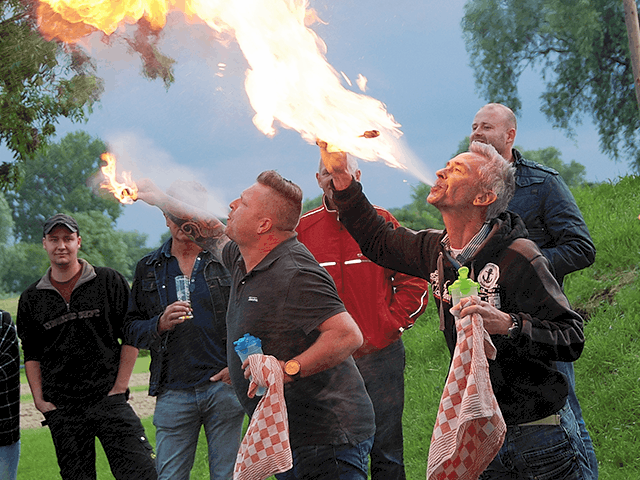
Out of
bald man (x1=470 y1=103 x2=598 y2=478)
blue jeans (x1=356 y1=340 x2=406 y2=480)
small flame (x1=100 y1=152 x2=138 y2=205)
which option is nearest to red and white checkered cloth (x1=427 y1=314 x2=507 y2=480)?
bald man (x1=470 y1=103 x2=598 y2=478)

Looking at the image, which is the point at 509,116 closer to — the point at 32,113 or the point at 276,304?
the point at 276,304

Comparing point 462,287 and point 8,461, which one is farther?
point 8,461

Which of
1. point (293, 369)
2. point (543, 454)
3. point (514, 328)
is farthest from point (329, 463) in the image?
point (514, 328)

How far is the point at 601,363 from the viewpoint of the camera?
7590 millimetres

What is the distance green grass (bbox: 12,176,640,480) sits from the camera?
661 centimetres

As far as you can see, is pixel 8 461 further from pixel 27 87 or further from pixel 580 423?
pixel 27 87

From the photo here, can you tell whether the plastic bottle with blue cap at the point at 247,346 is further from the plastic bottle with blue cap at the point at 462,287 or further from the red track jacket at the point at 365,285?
A: the red track jacket at the point at 365,285

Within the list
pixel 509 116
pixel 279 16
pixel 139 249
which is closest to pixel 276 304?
pixel 279 16

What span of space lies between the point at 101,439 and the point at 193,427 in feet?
3.17

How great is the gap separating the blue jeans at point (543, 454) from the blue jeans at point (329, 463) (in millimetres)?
653

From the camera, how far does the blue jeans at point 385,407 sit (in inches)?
179

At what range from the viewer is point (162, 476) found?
4.55 metres

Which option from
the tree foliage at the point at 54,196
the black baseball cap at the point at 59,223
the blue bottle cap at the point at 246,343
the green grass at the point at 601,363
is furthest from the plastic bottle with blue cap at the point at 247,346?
the tree foliage at the point at 54,196

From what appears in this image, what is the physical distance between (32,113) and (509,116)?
14.9 metres
